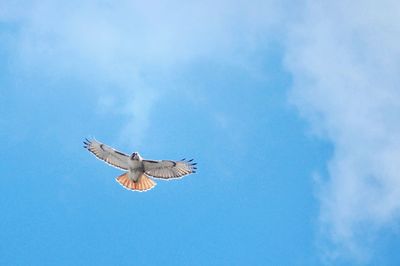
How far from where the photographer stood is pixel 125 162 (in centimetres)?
2575

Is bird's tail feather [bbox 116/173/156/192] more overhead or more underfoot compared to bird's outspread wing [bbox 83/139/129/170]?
more underfoot

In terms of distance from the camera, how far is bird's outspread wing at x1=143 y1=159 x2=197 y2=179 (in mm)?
25016

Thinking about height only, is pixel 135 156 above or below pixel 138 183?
→ above

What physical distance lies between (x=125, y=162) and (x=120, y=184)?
3.55 feet

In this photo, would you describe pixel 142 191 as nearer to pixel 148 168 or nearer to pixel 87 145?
pixel 148 168

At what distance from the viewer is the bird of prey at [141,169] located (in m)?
25.2

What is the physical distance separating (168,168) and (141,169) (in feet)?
3.97

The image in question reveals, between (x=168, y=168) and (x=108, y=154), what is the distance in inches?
113

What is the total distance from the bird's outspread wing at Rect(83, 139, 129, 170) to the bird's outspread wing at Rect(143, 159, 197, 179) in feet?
3.54

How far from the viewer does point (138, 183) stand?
25359mm

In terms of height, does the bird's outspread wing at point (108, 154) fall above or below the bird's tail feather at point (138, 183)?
above

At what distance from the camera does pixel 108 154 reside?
2598 cm

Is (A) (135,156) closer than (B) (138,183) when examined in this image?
Yes

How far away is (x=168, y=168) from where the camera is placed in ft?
83.1
